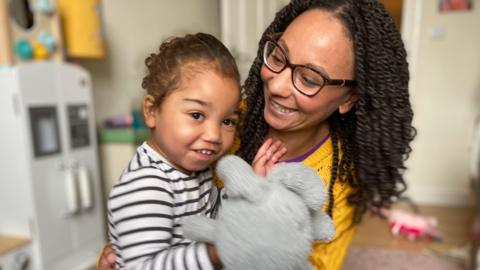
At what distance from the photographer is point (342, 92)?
2.71ft

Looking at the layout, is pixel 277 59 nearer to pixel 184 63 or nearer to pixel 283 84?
pixel 283 84

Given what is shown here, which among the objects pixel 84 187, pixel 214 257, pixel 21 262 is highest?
pixel 214 257

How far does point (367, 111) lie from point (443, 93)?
259 cm

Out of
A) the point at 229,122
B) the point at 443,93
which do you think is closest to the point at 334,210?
the point at 229,122

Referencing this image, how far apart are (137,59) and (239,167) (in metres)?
2.21

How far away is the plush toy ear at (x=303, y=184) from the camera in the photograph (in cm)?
52

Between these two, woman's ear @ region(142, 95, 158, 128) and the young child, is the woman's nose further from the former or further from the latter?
woman's ear @ region(142, 95, 158, 128)

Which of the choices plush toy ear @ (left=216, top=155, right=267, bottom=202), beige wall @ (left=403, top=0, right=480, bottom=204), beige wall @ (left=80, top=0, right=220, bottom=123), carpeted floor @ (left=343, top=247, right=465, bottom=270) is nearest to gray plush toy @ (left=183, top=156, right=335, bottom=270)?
plush toy ear @ (left=216, top=155, right=267, bottom=202)

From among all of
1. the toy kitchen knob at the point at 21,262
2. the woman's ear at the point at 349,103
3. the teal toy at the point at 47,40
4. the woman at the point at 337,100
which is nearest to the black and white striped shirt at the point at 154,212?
the woman at the point at 337,100

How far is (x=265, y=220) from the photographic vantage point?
0.47 m

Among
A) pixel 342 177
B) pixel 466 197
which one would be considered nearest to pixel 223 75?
pixel 342 177

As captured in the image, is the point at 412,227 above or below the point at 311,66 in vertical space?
below

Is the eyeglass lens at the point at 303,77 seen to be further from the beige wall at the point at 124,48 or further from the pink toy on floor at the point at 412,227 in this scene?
the pink toy on floor at the point at 412,227

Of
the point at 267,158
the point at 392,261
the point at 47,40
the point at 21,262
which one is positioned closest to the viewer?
the point at 267,158
